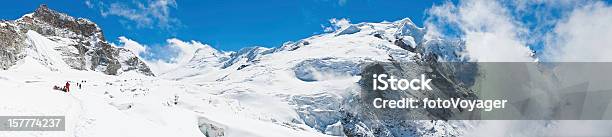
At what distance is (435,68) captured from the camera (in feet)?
629

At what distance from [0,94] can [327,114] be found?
3139 inches

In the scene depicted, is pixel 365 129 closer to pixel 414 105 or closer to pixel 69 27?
pixel 414 105

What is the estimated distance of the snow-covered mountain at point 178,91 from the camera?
35.6m

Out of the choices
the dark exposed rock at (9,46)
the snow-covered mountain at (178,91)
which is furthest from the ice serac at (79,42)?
the dark exposed rock at (9,46)

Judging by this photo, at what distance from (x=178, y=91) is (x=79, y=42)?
261 ft

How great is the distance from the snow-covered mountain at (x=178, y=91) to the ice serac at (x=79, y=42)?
30 centimetres

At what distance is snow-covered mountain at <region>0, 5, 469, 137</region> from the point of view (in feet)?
117

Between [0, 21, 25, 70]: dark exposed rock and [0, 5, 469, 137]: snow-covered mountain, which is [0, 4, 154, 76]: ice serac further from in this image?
[0, 21, 25, 70]: dark exposed rock

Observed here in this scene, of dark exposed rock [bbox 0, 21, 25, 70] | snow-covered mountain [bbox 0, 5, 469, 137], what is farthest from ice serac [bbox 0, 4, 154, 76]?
dark exposed rock [bbox 0, 21, 25, 70]

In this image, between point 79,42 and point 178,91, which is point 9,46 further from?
point 79,42

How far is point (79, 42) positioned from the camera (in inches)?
5782

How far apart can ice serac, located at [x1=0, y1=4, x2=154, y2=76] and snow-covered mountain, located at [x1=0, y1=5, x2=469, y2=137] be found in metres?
0.30

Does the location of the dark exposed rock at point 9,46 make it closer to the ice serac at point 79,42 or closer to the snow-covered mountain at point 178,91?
the snow-covered mountain at point 178,91

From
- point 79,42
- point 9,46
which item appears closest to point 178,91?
point 9,46
